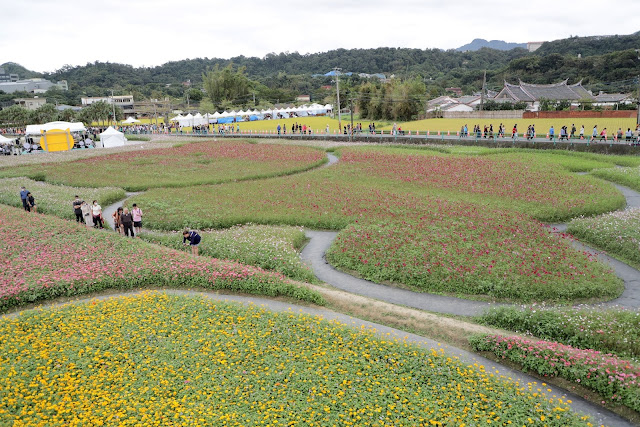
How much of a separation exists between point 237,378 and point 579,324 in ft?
26.3

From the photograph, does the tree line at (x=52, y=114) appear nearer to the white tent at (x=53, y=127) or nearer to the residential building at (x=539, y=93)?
the white tent at (x=53, y=127)

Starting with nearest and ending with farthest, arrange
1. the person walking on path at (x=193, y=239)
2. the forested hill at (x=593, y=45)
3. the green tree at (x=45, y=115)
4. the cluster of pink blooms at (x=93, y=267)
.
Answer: the cluster of pink blooms at (x=93, y=267), the person walking on path at (x=193, y=239), the green tree at (x=45, y=115), the forested hill at (x=593, y=45)

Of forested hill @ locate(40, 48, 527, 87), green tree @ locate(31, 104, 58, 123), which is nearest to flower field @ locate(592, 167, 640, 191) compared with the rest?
green tree @ locate(31, 104, 58, 123)

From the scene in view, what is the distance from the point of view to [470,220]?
60.3 feet

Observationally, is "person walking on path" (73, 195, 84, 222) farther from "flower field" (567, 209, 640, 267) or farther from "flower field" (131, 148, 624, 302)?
"flower field" (567, 209, 640, 267)

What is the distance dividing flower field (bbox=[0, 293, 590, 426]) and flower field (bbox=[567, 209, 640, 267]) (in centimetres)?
957

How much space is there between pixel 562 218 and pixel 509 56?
166837 mm

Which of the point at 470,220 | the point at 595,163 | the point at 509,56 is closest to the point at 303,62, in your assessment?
the point at 509,56

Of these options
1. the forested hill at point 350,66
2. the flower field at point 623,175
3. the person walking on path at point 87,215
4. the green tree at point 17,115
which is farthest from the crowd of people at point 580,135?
the forested hill at point 350,66

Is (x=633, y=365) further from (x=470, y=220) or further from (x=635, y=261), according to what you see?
(x=470, y=220)

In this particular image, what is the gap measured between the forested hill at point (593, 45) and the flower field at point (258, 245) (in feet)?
378

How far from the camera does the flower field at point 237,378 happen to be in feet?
26.1

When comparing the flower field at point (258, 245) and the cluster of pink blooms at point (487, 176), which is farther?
the cluster of pink blooms at point (487, 176)

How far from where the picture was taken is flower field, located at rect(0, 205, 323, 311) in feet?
44.5
